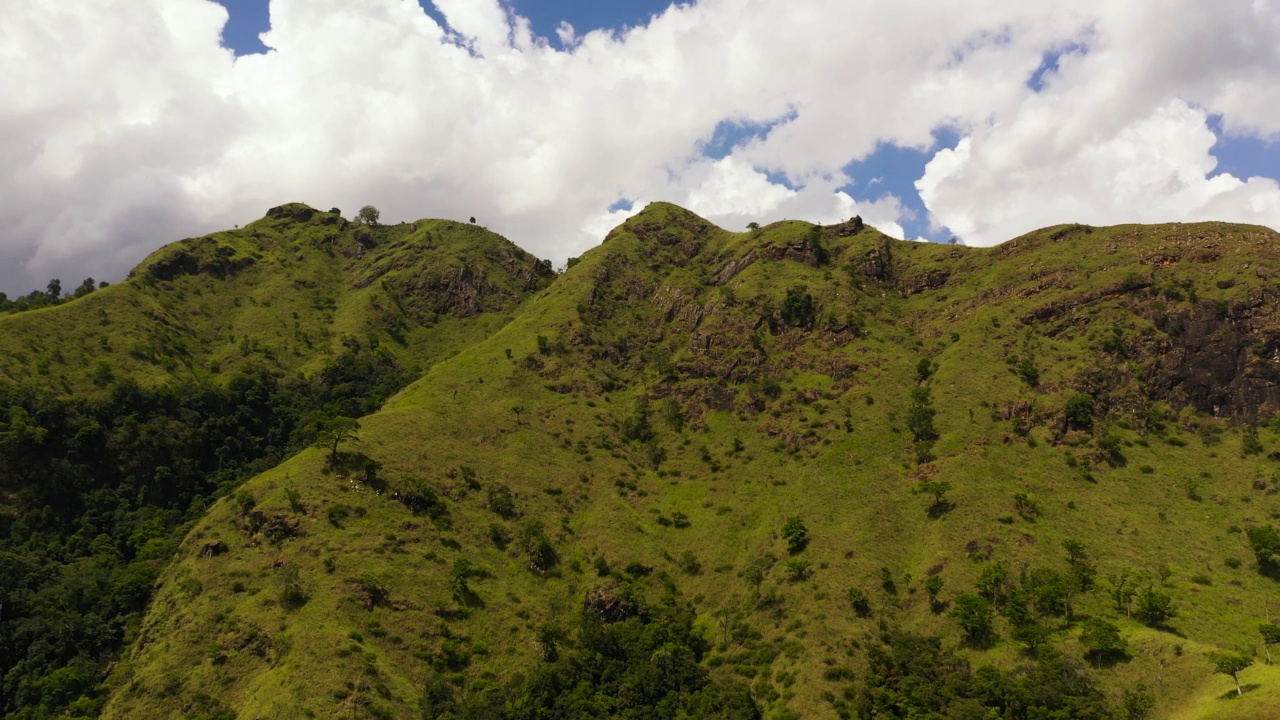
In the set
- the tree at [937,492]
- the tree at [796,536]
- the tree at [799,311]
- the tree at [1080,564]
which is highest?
the tree at [799,311]

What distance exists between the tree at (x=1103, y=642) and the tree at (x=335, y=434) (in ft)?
445

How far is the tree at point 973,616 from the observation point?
99625 mm

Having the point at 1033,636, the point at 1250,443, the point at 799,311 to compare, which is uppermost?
the point at 799,311

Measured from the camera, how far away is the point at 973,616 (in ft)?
328

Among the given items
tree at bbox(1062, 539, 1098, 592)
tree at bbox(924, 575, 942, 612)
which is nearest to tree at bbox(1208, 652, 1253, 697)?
tree at bbox(1062, 539, 1098, 592)

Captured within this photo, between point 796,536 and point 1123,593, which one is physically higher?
point 796,536

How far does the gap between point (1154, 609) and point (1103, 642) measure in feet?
39.1

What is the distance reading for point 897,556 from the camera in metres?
121

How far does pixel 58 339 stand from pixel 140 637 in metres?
106

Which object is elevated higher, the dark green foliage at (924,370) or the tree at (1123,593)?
the dark green foliage at (924,370)

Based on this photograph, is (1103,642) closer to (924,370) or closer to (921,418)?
(921,418)

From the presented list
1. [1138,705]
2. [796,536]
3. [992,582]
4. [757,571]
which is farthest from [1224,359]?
[757,571]

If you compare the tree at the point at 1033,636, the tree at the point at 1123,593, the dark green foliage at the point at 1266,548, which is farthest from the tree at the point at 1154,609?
the dark green foliage at the point at 1266,548

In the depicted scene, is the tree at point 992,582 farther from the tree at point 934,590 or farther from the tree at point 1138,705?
the tree at point 1138,705
